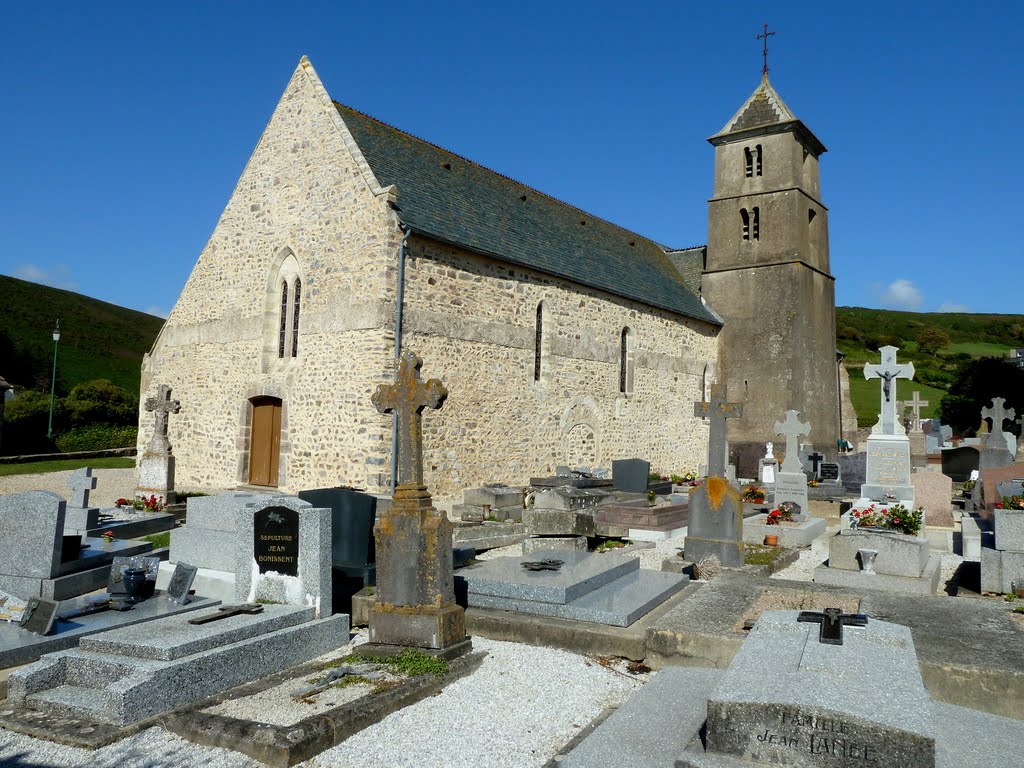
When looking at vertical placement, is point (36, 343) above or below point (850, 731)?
above

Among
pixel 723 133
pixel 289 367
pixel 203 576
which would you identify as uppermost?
pixel 723 133

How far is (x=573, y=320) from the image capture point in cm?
1884

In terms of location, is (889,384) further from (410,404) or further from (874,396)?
(874,396)

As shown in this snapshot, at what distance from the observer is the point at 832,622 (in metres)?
3.91

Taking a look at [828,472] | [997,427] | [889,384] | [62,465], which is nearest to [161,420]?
[62,465]

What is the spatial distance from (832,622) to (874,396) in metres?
57.6

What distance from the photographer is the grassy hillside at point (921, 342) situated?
2143 inches

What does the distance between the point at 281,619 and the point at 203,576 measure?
1556 millimetres

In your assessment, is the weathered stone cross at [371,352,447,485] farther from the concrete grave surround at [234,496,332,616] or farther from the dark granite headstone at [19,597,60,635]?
the dark granite headstone at [19,597,60,635]

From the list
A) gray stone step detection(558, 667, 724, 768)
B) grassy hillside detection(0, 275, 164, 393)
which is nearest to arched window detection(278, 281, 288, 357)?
gray stone step detection(558, 667, 724, 768)

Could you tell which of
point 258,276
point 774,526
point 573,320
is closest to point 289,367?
point 258,276

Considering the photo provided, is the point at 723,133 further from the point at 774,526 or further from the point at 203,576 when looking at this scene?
the point at 203,576

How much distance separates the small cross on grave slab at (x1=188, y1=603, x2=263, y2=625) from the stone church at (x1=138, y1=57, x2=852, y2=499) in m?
7.45

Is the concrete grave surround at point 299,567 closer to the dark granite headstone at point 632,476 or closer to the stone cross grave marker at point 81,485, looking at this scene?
the stone cross grave marker at point 81,485
